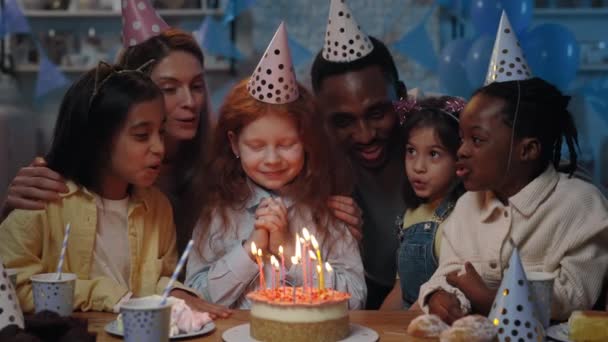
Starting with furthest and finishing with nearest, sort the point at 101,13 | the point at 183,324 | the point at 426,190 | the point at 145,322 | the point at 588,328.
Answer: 1. the point at 101,13
2. the point at 426,190
3. the point at 183,324
4. the point at 588,328
5. the point at 145,322

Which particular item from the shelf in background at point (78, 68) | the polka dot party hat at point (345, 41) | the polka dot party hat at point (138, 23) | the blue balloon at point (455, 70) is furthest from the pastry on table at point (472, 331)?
the shelf in background at point (78, 68)

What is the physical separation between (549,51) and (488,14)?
0.37 metres

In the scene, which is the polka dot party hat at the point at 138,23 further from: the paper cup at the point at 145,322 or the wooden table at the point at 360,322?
the paper cup at the point at 145,322

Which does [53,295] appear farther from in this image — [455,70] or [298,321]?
[455,70]

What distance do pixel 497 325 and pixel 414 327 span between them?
0.54 ft

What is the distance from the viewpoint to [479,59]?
153 inches

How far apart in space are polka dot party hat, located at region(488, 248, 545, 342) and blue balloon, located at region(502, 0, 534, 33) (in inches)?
107

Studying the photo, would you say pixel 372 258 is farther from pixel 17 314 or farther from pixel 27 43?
pixel 27 43

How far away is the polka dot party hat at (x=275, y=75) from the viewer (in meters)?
2.18

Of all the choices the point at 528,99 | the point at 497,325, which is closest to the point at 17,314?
the point at 497,325

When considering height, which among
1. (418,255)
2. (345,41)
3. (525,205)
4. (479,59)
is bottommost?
(418,255)

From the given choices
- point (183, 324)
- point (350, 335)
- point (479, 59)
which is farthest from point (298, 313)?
point (479, 59)

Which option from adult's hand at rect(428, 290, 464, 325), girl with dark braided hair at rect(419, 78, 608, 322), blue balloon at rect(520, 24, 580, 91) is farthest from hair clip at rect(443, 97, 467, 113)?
blue balloon at rect(520, 24, 580, 91)

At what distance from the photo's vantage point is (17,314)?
1568mm
